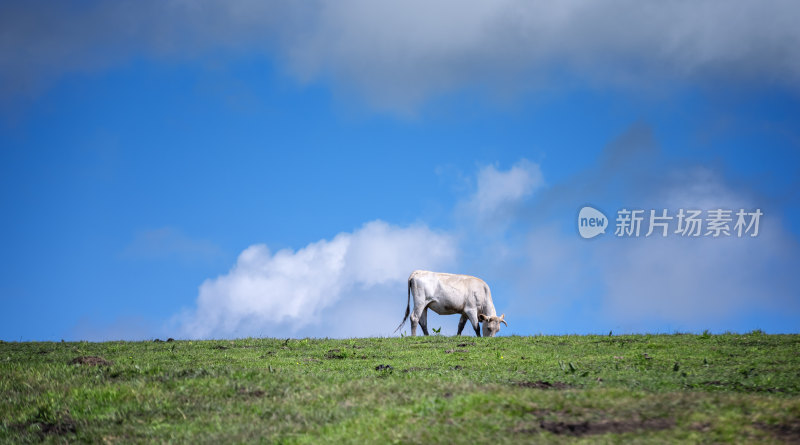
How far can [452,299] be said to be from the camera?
3231 centimetres

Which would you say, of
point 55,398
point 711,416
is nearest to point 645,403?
point 711,416

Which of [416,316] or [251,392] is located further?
[416,316]

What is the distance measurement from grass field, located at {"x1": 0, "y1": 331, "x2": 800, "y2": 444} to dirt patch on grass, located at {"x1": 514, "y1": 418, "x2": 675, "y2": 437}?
3cm

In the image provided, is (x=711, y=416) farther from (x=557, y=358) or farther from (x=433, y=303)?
(x=433, y=303)

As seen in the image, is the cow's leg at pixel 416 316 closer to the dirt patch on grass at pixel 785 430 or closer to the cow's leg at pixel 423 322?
the cow's leg at pixel 423 322

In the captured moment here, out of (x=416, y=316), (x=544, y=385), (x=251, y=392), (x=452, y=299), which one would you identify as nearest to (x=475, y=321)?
(x=452, y=299)

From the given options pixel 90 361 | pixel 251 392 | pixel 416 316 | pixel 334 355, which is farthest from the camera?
pixel 416 316

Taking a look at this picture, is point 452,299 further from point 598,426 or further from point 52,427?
point 598,426

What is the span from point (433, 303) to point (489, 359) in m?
14.6

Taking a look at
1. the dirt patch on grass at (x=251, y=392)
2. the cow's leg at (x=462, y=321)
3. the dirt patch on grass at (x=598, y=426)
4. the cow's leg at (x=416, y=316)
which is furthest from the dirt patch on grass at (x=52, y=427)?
the cow's leg at (x=462, y=321)

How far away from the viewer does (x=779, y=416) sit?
9188 millimetres

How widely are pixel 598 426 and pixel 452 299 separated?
76.4 feet

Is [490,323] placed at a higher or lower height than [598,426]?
higher

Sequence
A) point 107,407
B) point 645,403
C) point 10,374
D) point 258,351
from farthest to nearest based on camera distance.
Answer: point 258,351 < point 10,374 < point 107,407 < point 645,403
